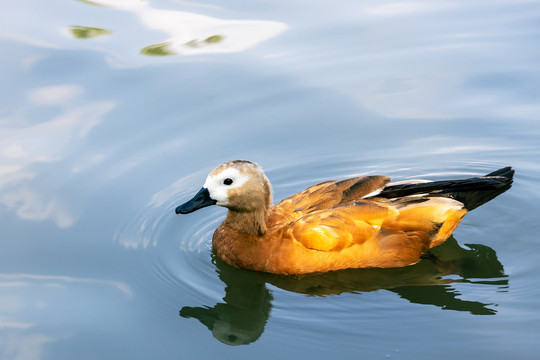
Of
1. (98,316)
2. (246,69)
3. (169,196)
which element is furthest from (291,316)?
(246,69)

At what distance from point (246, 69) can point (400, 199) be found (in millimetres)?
3947

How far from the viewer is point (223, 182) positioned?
805 centimetres

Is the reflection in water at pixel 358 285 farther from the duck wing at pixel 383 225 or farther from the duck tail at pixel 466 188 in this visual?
the duck tail at pixel 466 188

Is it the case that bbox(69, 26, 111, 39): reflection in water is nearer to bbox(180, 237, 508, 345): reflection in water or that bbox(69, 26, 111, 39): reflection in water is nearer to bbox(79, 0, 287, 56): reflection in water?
bbox(79, 0, 287, 56): reflection in water

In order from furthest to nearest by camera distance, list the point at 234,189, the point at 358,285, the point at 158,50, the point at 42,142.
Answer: the point at 158,50 < the point at 42,142 < the point at 234,189 < the point at 358,285

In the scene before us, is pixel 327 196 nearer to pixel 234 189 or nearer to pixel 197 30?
pixel 234 189

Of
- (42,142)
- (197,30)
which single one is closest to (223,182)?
(42,142)

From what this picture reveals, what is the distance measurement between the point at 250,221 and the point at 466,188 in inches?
85.1

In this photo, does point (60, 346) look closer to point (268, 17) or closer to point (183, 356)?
point (183, 356)

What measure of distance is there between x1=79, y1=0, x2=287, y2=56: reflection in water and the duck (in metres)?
4.34

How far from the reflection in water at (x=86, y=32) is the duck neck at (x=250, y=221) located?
523 centimetres

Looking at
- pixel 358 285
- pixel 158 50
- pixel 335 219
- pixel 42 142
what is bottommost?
pixel 358 285

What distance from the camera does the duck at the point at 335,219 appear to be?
8.09 m

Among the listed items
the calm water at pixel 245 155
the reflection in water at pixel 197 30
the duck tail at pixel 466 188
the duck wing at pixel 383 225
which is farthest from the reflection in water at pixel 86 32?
the duck tail at pixel 466 188
